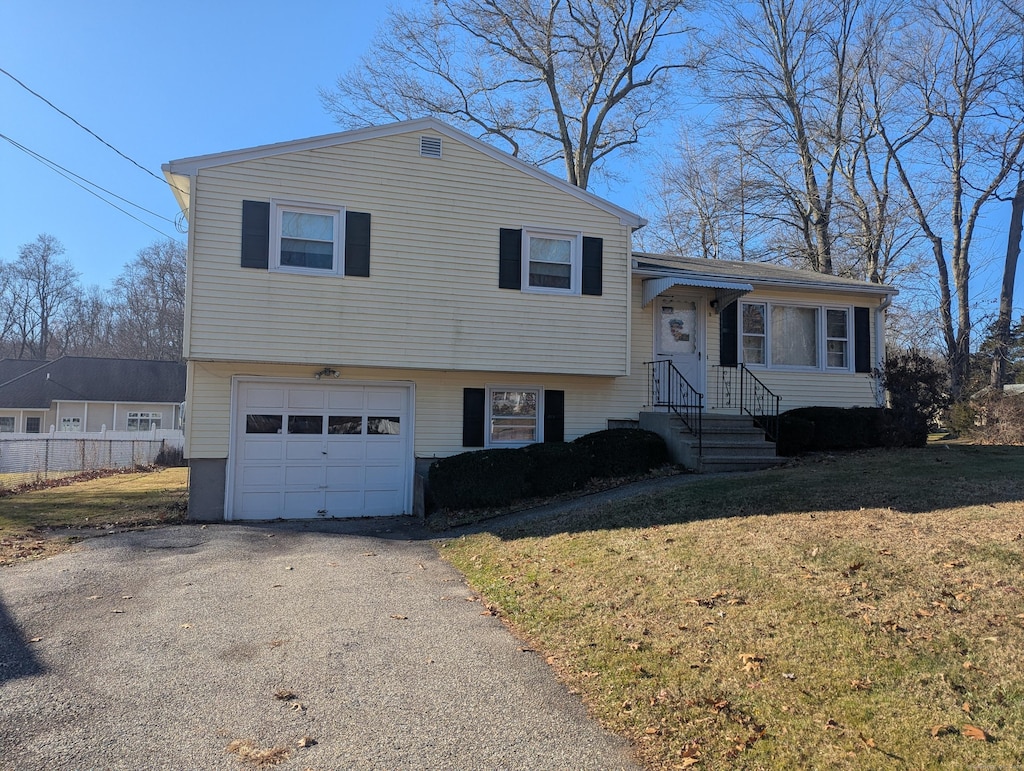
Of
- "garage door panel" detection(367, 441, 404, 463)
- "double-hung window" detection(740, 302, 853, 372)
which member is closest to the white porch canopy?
"double-hung window" detection(740, 302, 853, 372)

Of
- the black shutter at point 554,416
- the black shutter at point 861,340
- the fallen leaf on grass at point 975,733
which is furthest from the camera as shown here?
the black shutter at point 861,340

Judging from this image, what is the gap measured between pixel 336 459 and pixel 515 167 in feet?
20.2

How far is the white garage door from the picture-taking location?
11.5 metres

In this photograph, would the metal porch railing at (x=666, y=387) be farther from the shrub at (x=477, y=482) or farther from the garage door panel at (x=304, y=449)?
the garage door panel at (x=304, y=449)

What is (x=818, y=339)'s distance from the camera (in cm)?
1466

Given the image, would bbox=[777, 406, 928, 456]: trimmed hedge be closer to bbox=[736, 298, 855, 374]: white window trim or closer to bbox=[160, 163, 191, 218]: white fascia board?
bbox=[736, 298, 855, 374]: white window trim

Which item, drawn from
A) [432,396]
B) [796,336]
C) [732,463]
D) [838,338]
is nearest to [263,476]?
[432,396]

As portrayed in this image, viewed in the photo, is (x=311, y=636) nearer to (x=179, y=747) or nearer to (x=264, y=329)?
(x=179, y=747)

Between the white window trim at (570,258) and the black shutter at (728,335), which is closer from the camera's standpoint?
the white window trim at (570,258)

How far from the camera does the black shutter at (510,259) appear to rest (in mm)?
11922

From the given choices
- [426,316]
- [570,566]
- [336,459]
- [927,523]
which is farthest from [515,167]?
[927,523]

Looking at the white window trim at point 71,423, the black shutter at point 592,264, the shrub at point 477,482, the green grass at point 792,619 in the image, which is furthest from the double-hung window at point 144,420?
the green grass at point 792,619

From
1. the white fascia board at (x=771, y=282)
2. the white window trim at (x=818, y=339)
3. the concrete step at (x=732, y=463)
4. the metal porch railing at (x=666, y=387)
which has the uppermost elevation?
the white fascia board at (x=771, y=282)

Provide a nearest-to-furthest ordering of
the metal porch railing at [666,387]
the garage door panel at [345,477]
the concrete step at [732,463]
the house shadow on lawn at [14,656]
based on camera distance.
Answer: the house shadow on lawn at [14,656]
the concrete step at [732,463]
the garage door panel at [345,477]
the metal porch railing at [666,387]
